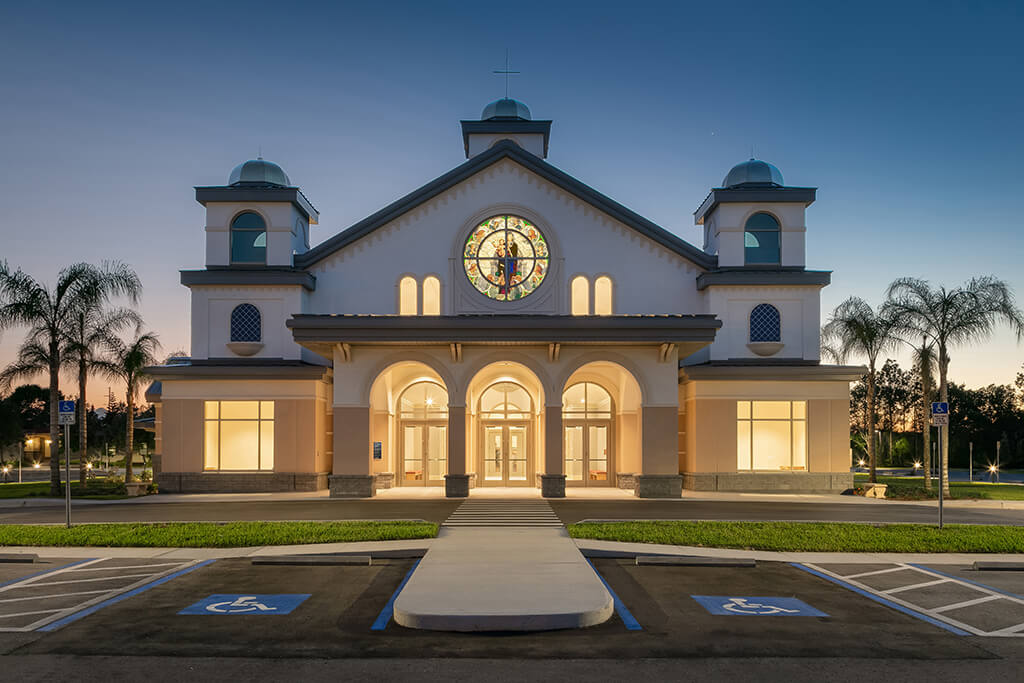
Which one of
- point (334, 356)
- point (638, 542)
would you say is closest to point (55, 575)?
point (638, 542)

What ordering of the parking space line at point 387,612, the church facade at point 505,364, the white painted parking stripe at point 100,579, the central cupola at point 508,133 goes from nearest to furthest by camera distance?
1. the parking space line at point 387,612
2. the white painted parking stripe at point 100,579
3. the church facade at point 505,364
4. the central cupola at point 508,133

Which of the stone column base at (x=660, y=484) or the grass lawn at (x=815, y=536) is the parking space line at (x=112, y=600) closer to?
the grass lawn at (x=815, y=536)

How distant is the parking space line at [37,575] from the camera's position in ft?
40.2

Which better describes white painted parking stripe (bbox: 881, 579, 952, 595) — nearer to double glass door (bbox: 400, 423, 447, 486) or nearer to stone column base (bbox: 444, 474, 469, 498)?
stone column base (bbox: 444, 474, 469, 498)

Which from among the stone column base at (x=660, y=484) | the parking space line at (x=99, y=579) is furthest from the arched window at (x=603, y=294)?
the parking space line at (x=99, y=579)

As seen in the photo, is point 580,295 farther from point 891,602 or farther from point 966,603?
point 966,603

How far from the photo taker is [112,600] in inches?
443

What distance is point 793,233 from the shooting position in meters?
33.1

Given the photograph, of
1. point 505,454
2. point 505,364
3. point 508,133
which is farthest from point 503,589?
point 508,133

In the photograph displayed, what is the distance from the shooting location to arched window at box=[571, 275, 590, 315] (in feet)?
103

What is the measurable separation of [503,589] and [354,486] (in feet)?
55.0

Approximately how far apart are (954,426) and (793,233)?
51981 millimetres

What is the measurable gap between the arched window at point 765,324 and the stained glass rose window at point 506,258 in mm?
9214

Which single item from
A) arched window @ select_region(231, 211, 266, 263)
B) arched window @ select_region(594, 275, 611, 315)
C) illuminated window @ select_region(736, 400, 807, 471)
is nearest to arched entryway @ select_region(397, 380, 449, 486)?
arched window @ select_region(594, 275, 611, 315)
